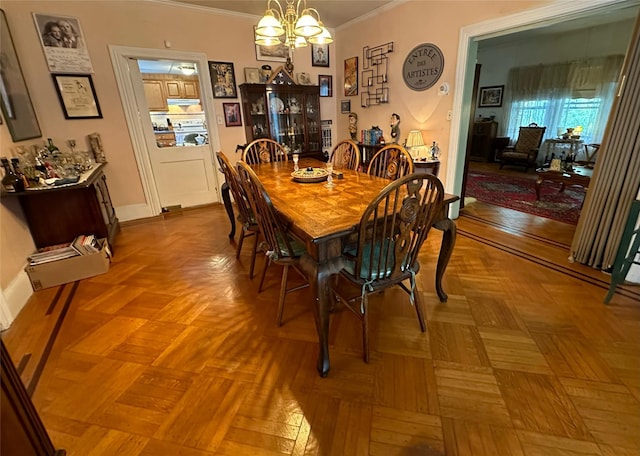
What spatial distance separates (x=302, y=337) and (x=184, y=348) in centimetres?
67

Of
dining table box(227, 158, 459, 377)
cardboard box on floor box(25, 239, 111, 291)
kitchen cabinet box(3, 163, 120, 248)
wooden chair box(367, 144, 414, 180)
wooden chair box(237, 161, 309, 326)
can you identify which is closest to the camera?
dining table box(227, 158, 459, 377)

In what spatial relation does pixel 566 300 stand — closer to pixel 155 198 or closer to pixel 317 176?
pixel 317 176

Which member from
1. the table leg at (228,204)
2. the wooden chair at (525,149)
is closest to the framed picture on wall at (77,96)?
the table leg at (228,204)

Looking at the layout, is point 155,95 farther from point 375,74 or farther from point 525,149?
point 525,149

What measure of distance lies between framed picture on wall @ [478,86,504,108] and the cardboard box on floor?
8.28m

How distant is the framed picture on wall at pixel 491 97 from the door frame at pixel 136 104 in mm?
6619

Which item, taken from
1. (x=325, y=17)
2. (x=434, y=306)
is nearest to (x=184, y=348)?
(x=434, y=306)

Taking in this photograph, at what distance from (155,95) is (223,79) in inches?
52.1

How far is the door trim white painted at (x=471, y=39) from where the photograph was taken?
85.5 inches

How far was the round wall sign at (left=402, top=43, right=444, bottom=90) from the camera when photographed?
322 centimetres

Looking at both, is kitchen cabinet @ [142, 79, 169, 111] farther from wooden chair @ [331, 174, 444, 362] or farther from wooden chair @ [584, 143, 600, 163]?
wooden chair @ [584, 143, 600, 163]

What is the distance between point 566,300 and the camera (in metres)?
1.96

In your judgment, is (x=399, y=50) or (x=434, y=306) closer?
(x=434, y=306)

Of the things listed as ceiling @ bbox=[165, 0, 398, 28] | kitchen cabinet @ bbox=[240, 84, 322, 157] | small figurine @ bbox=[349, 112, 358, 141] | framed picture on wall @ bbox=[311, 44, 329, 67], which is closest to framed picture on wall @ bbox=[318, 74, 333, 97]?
framed picture on wall @ bbox=[311, 44, 329, 67]
